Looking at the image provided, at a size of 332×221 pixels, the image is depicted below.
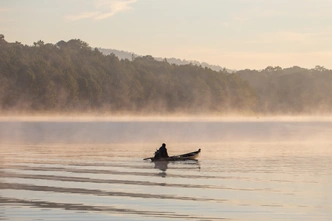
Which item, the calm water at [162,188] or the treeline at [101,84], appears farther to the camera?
the treeline at [101,84]

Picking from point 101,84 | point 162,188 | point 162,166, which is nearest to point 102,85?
point 101,84

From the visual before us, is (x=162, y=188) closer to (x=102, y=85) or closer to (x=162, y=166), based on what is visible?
(x=162, y=166)

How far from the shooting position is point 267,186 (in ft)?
93.6

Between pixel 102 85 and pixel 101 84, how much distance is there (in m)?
0.67

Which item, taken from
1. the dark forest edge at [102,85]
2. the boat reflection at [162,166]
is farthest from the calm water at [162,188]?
the dark forest edge at [102,85]

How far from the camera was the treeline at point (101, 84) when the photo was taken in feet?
463

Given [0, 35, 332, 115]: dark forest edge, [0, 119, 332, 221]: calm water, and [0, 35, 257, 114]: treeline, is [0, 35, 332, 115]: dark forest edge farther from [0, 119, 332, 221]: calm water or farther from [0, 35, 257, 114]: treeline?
[0, 119, 332, 221]: calm water

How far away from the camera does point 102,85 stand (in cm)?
15975

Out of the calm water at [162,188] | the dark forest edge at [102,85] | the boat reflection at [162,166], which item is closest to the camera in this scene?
the calm water at [162,188]

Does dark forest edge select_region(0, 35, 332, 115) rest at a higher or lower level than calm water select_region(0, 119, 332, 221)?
higher

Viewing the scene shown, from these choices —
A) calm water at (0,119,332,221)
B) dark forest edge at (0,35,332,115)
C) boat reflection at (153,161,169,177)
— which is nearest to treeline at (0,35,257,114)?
dark forest edge at (0,35,332,115)

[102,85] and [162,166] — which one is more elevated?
[102,85]

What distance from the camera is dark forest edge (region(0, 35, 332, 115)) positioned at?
141250 mm

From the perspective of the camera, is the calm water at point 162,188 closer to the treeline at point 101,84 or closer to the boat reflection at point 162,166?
the boat reflection at point 162,166
